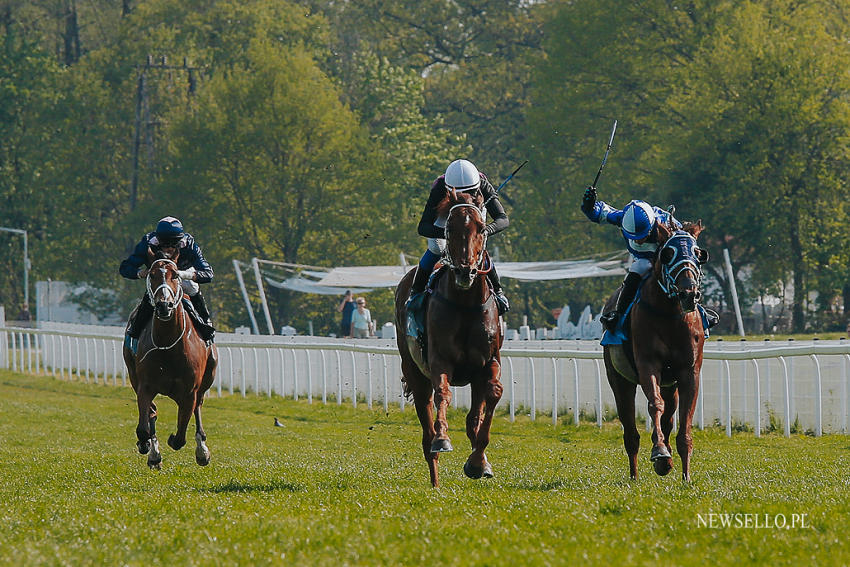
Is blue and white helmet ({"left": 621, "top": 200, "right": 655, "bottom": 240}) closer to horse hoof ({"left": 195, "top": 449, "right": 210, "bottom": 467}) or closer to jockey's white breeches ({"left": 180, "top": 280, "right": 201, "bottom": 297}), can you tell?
jockey's white breeches ({"left": 180, "top": 280, "right": 201, "bottom": 297})

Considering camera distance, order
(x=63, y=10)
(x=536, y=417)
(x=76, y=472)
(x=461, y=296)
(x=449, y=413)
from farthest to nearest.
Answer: (x=63, y=10) → (x=449, y=413) → (x=536, y=417) → (x=76, y=472) → (x=461, y=296)

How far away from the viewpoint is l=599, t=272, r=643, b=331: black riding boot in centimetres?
1132

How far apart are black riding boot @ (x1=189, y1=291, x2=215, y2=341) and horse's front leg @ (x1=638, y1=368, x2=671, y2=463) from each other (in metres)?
4.64

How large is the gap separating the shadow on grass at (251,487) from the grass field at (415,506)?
0.7 inches

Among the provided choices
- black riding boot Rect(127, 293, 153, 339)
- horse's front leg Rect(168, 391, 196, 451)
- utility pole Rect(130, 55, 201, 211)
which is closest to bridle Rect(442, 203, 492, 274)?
horse's front leg Rect(168, 391, 196, 451)

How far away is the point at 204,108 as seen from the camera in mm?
55812

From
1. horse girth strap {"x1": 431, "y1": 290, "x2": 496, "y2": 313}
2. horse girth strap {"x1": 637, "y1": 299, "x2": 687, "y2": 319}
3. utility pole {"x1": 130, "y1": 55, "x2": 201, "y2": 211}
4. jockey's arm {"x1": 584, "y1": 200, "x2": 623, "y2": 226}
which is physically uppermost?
utility pole {"x1": 130, "y1": 55, "x2": 201, "y2": 211}

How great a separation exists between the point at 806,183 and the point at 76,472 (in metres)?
38.5

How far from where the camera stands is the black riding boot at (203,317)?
13570mm

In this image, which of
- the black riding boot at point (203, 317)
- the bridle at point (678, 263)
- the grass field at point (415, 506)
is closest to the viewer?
the grass field at point (415, 506)

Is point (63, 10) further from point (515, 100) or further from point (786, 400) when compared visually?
point (786, 400)

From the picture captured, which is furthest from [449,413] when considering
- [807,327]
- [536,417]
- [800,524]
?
[807,327]

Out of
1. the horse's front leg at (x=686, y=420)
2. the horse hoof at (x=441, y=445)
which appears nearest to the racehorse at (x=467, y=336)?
the horse hoof at (x=441, y=445)

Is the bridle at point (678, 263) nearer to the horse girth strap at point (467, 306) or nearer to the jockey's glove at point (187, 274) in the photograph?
the horse girth strap at point (467, 306)
